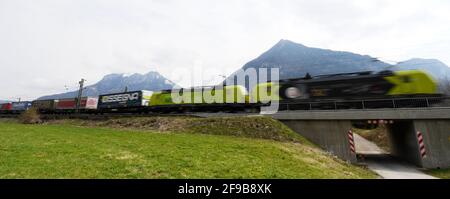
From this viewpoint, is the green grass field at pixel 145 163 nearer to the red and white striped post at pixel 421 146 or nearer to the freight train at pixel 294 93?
the red and white striped post at pixel 421 146

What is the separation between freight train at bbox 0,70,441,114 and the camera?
72.3 ft

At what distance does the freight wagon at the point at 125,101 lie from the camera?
37.5m

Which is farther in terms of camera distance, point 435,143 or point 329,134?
point 329,134

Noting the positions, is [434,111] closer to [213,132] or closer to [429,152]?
[429,152]

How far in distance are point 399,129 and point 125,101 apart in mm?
37406

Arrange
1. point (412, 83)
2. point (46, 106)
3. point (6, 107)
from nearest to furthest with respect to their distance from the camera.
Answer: point (412, 83) < point (46, 106) < point (6, 107)

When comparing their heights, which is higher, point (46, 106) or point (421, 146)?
point (46, 106)

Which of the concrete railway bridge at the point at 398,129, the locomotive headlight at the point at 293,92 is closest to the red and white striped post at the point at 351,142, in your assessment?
the concrete railway bridge at the point at 398,129

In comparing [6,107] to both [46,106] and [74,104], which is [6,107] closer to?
[46,106]

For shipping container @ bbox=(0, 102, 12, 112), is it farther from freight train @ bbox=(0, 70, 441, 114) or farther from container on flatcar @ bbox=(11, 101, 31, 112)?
freight train @ bbox=(0, 70, 441, 114)

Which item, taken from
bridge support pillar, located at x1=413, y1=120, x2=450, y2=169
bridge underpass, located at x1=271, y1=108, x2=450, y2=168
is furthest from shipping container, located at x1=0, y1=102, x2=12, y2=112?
bridge support pillar, located at x1=413, y1=120, x2=450, y2=169

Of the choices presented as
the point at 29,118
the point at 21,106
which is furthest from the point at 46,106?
the point at 29,118

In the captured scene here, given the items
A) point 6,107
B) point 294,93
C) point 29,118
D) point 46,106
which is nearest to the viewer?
point 294,93

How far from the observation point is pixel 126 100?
39.5 metres
